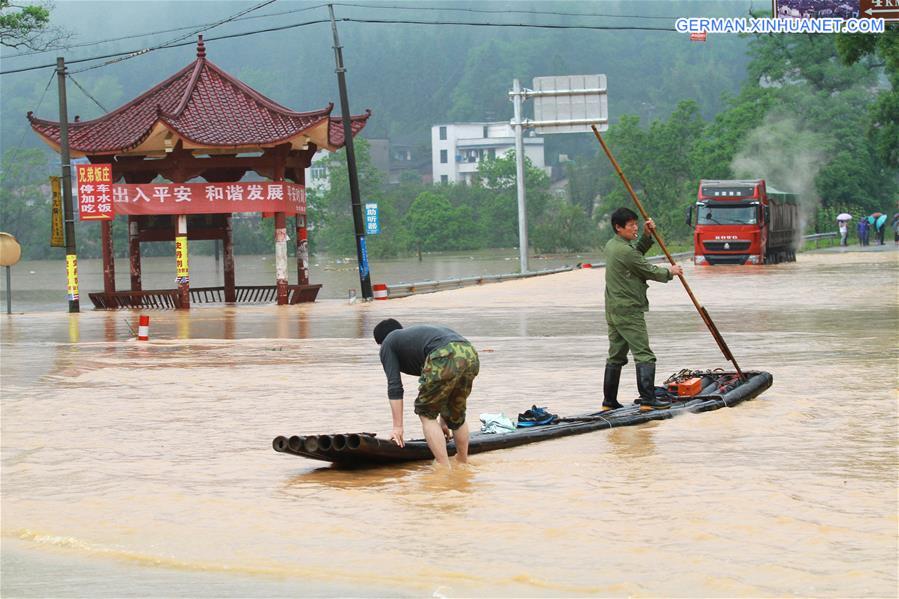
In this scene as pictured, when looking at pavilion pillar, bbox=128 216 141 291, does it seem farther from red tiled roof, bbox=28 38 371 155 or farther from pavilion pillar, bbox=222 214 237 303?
pavilion pillar, bbox=222 214 237 303

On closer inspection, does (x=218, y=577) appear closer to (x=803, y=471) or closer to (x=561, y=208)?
(x=803, y=471)

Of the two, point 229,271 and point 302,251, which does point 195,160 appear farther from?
point 302,251

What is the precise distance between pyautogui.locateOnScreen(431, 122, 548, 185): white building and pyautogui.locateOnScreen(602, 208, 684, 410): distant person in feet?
427

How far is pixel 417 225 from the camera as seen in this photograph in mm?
110312

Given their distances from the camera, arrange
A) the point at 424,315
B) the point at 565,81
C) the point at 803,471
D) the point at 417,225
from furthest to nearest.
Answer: the point at 417,225
the point at 565,81
the point at 424,315
the point at 803,471

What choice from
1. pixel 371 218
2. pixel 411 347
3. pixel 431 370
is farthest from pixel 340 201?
pixel 431 370

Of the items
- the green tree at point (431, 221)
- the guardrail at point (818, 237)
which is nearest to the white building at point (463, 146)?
the green tree at point (431, 221)

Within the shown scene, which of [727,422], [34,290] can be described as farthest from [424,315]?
[34,290]

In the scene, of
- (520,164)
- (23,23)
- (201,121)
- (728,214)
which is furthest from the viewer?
(728,214)

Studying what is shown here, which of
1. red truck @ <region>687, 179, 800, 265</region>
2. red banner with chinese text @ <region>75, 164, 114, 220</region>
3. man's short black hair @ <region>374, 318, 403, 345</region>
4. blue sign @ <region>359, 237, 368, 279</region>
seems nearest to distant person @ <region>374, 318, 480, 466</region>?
man's short black hair @ <region>374, 318, 403, 345</region>

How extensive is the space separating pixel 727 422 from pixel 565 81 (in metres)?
35.6

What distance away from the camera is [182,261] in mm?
35781

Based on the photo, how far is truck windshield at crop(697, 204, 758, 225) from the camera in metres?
50.0

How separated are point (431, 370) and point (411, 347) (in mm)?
277
